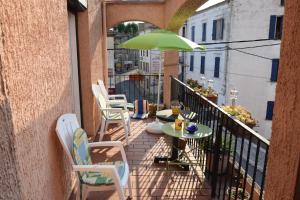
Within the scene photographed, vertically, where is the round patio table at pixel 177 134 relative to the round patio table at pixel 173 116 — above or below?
below

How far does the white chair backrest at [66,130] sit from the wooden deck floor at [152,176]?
728mm

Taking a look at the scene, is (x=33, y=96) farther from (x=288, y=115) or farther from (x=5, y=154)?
(x=288, y=115)

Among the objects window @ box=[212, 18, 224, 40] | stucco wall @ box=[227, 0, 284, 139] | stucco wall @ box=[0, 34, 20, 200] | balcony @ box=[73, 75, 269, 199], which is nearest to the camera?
stucco wall @ box=[0, 34, 20, 200]

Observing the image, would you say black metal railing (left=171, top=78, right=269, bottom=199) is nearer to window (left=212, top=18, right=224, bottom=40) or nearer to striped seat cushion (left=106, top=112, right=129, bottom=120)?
striped seat cushion (left=106, top=112, right=129, bottom=120)

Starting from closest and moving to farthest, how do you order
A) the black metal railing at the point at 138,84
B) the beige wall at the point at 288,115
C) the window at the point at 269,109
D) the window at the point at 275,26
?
the beige wall at the point at 288,115 → the black metal railing at the point at 138,84 → the window at the point at 275,26 → the window at the point at 269,109

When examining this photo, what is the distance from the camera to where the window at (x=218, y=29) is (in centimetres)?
1344

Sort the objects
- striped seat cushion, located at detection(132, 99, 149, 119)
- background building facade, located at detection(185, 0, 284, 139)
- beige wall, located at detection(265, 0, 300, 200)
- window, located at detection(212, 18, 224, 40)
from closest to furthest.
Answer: beige wall, located at detection(265, 0, 300, 200) < striped seat cushion, located at detection(132, 99, 149, 119) < background building facade, located at detection(185, 0, 284, 139) < window, located at detection(212, 18, 224, 40)

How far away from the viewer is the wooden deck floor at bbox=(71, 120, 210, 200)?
9.05 ft

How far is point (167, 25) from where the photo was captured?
19.6 ft

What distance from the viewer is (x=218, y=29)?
13.8 m

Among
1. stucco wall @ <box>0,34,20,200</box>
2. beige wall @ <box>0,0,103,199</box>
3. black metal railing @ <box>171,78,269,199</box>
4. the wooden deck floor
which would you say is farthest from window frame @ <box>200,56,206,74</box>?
stucco wall @ <box>0,34,20,200</box>

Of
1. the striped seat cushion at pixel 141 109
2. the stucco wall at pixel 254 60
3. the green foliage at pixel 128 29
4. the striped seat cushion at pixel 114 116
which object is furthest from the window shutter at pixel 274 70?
the green foliage at pixel 128 29

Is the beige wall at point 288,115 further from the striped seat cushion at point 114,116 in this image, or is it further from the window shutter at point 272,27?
the window shutter at point 272,27

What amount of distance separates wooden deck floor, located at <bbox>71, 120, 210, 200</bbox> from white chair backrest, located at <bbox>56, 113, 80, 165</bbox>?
2.39 feet
